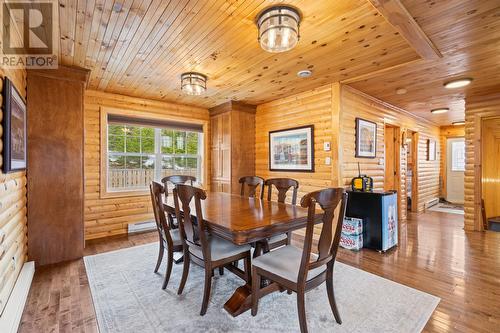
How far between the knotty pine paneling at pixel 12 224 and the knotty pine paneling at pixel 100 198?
1179 millimetres

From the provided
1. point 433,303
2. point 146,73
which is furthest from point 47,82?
point 433,303

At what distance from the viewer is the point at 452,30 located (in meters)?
2.24

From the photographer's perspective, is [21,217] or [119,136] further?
[119,136]

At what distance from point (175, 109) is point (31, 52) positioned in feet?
7.92

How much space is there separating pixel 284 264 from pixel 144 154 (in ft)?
12.4

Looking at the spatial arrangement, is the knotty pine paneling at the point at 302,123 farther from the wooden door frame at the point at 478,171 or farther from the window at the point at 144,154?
the wooden door frame at the point at 478,171

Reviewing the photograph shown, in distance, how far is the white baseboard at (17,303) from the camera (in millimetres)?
1706

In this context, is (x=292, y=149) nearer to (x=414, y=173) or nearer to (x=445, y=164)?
(x=414, y=173)

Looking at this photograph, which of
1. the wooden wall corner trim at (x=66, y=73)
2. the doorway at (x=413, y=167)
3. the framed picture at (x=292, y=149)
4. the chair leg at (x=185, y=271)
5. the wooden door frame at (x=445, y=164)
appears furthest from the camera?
the wooden door frame at (x=445, y=164)

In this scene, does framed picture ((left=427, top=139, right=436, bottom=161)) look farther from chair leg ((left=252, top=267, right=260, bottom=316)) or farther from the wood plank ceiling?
chair leg ((left=252, top=267, right=260, bottom=316))

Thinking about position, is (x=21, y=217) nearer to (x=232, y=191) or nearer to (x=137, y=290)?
(x=137, y=290)

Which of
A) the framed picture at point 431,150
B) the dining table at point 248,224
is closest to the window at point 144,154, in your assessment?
the dining table at point 248,224

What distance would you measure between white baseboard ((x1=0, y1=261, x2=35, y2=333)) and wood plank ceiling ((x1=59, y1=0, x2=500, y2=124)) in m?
2.42

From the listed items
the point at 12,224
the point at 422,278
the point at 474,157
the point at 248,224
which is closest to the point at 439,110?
the point at 474,157
